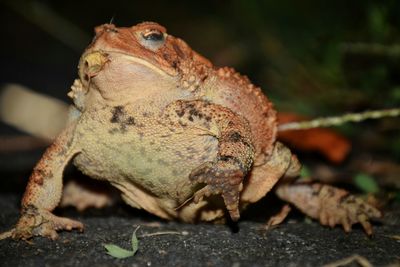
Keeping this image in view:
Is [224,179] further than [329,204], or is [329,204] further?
[329,204]

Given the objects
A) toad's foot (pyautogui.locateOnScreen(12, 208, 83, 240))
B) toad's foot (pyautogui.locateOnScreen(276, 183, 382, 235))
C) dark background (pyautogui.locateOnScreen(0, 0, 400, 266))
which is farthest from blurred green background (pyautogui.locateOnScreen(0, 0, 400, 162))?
toad's foot (pyautogui.locateOnScreen(276, 183, 382, 235))

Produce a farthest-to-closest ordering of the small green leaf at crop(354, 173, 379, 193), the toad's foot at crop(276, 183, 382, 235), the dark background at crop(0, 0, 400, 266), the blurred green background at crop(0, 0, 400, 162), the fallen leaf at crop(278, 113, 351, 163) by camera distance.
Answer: the blurred green background at crop(0, 0, 400, 162) < the dark background at crop(0, 0, 400, 266) < the fallen leaf at crop(278, 113, 351, 163) < the small green leaf at crop(354, 173, 379, 193) < the toad's foot at crop(276, 183, 382, 235)

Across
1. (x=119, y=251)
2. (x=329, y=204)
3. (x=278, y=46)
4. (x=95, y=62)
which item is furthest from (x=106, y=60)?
(x=278, y=46)

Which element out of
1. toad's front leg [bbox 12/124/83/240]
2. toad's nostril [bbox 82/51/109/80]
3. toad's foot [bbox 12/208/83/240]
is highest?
toad's nostril [bbox 82/51/109/80]

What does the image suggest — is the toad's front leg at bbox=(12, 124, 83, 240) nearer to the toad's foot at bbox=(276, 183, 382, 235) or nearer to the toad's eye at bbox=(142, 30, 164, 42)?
the toad's eye at bbox=(142, 30, 164, 42)

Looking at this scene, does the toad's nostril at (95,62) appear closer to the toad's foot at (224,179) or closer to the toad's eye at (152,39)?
the toad's eye at (152,39)

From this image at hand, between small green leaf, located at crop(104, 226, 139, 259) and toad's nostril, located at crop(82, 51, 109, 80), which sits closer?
small green leaf, located at crop(104, 226, 139, 259)

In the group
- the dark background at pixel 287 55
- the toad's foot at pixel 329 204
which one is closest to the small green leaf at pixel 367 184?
the dark background at pixel 287 55

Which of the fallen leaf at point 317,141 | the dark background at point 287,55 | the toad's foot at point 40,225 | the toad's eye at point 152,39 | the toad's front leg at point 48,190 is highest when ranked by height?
the dark background at point 287,55

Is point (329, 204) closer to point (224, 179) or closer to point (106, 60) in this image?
point (224, 179)
